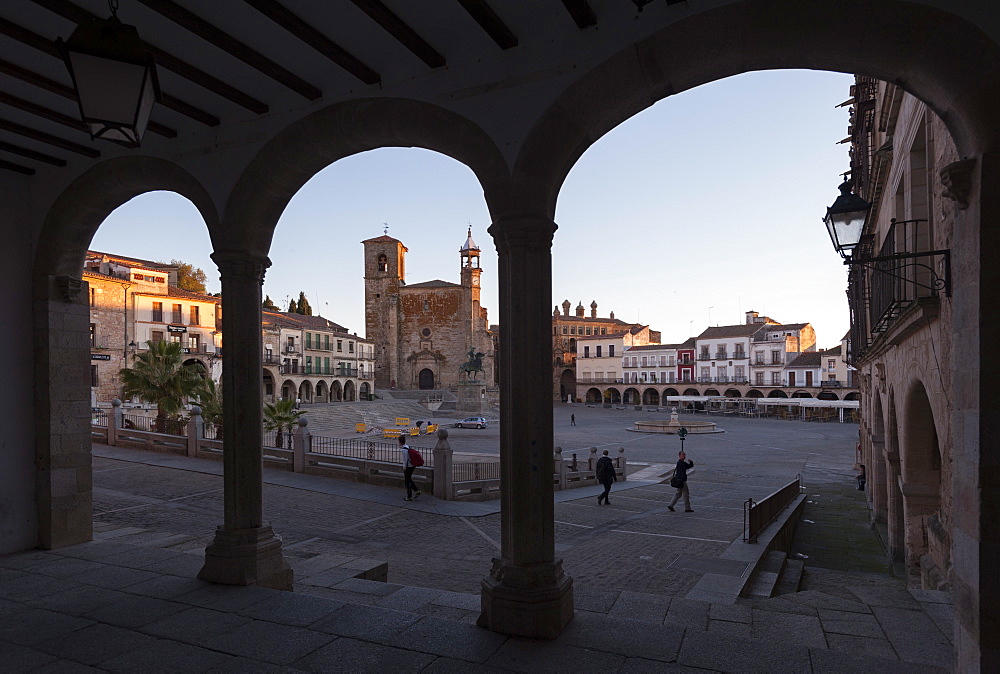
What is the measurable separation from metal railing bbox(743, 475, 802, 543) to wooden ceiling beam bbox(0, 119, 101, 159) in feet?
30.1

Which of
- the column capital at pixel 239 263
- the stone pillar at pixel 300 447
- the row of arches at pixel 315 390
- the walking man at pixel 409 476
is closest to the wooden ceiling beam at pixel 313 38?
the column capital at pixel 239 263

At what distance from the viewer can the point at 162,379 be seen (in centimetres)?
1755

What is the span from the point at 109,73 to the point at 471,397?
39944 mm

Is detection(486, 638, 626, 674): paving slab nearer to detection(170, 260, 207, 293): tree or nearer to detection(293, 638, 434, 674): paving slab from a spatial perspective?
detection(293, 638, 434, 674): paving slab

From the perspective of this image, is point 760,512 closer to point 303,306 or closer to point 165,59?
point 165,59

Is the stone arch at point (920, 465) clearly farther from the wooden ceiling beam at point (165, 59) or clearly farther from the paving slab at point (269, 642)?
the wooden ceiling beam at point (165, 59)

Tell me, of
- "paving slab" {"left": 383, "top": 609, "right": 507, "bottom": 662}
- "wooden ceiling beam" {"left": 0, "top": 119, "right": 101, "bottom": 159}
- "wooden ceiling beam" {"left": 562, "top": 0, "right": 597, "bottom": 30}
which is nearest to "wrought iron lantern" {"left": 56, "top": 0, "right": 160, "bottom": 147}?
"wooden ceiling beam" {"left": 562, "top": 0, "right": 597, "bottom": 30}

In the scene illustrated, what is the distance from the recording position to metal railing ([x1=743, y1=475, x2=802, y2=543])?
8.46 m

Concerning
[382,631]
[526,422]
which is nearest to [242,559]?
[382,631]

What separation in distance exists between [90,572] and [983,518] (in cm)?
620

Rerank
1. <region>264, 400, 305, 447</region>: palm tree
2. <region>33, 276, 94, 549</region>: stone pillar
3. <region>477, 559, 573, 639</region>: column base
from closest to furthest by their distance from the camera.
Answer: <region>477, 559, 573, 639</region>: column base → <region>33, 276, 94, 549</region>: stone pillar → <region>264, 400, 305, 447</region>: palm tree

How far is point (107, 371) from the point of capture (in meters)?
33.2

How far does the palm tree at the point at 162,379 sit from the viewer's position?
17.4m

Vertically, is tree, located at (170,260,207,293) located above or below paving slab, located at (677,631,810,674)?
above
